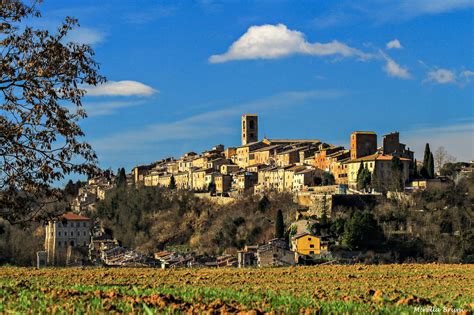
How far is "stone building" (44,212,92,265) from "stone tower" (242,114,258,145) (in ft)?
210

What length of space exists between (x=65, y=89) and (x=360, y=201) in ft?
216

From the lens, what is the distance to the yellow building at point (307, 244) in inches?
2638

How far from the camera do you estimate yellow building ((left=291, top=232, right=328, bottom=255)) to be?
6700cm

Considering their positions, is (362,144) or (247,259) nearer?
(247,259)

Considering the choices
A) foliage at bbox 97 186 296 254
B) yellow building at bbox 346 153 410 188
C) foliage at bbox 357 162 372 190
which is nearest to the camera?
foliage at bbox 97 186 296 254

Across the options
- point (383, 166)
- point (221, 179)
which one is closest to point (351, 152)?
point (383, 166)

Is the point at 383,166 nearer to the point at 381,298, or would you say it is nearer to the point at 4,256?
the point at 4,256

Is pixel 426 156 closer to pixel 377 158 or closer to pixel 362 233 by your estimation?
pixel 377 158

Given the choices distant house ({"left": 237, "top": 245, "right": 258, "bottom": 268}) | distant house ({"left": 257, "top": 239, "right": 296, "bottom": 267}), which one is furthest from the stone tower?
distant house ({"left": 257, "top": 239, "right": 296, "bottom": 267})

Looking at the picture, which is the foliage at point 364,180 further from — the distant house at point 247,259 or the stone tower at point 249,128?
the stone tower at point 249,128

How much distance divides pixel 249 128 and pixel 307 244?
82.9 meters

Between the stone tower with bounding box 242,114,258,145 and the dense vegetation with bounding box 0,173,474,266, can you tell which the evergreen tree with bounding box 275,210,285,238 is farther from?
the stone tower with bounding box 242,114,258,145

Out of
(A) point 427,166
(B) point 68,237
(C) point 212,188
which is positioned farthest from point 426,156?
(B) point 68,237

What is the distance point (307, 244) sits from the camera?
67625mm
